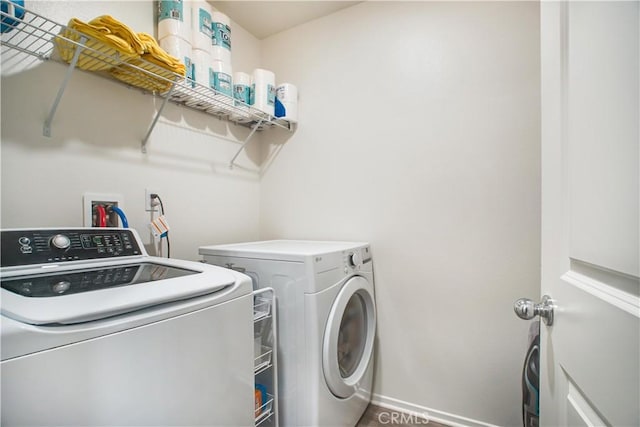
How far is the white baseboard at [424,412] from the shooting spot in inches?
62.7

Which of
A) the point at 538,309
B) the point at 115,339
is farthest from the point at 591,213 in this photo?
the point at 115,339

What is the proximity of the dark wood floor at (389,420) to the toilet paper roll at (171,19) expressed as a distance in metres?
2.28

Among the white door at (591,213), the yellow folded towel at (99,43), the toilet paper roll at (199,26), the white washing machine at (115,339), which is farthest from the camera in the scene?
the toilet paper roll at (199,26)

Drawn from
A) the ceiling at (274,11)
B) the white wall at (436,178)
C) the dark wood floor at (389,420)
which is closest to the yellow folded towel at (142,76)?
the ceiling at (274,11)

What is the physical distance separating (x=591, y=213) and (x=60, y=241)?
1444mm

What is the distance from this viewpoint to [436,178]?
169 centimetres

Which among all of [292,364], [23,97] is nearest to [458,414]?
[292,364]

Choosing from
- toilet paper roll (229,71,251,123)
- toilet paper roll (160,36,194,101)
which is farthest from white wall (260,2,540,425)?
toilet paper roll (160,36,194,101)

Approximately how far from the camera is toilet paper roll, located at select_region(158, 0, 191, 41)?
1479 mm

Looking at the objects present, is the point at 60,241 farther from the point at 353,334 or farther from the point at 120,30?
the point at 353,334

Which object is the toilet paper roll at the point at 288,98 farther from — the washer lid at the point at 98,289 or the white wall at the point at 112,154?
the washer lid at the point at 98,289

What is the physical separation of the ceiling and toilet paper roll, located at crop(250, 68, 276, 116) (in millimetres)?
418

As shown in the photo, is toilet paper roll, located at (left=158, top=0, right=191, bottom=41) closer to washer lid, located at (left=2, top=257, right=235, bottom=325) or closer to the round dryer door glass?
washer lid, located at (left=2, top=257, right=235, bottom=325)

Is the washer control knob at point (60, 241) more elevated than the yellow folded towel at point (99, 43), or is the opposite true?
the yellow folded towel at point (99, 43)
